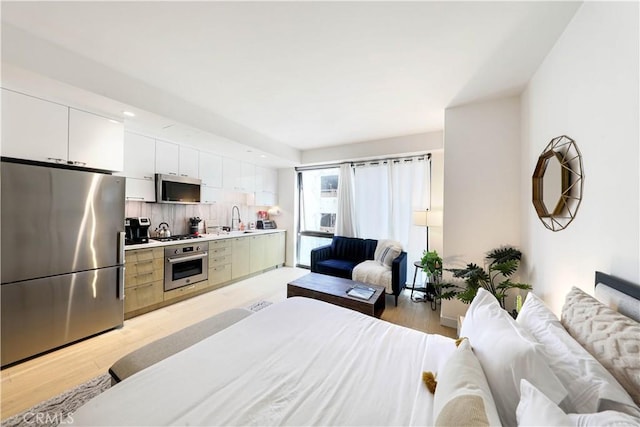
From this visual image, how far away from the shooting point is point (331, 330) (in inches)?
59.8

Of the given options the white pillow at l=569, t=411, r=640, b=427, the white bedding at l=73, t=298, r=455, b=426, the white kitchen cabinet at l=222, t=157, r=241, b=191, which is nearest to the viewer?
the white pillow at l=569, t=411, r=640, b=427

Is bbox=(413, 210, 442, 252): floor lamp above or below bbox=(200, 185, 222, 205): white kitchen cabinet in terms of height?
below

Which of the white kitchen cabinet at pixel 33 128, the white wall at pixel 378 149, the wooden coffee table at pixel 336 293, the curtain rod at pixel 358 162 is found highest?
the white wall at pixel 378 149

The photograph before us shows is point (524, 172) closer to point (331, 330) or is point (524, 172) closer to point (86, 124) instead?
point (331, 330)

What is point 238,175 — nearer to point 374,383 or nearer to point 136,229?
point 136,229

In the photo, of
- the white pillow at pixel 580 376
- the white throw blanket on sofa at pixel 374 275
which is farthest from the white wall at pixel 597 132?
the white throw blanket on sofa at pixel 374 275

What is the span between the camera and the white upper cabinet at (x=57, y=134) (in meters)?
1.96

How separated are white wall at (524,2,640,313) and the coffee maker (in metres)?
4.28

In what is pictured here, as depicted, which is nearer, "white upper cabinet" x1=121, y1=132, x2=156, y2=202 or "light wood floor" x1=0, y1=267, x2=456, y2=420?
"light wood floor" x1=0, y1=267, x2=456, y2=420

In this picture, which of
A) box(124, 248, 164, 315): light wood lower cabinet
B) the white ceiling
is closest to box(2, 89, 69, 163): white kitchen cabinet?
the white ceiling

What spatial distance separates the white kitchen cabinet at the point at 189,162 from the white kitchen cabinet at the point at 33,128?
1.51 m

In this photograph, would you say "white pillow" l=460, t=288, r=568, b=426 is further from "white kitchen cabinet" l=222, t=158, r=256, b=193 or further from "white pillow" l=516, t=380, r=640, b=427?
"white kitchen cabinet" l=222, t=158, r=256, b=193

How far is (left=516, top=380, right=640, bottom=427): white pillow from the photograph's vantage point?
1.96 feet

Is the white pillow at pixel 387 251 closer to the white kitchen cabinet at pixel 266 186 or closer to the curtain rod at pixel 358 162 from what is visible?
the curtain rod at pixel 358 162
